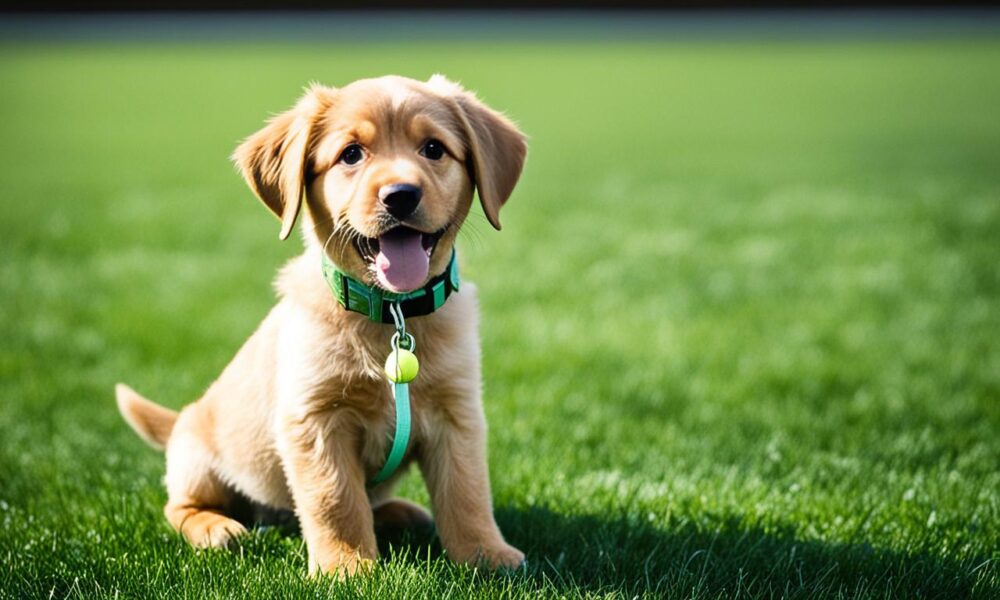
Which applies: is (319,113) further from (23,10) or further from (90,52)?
(23,10)

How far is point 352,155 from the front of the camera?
2945mm

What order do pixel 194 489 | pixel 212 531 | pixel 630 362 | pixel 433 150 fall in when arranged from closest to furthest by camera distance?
1. pixel 433 150
2. pixel 212 531
3. pixel 194 489
4. pixel 630 362

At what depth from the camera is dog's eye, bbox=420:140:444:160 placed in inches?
116

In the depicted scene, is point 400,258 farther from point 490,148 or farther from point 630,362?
point 630,362

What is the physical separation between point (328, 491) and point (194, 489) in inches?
28.3

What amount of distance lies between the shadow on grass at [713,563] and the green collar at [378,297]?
66 cm

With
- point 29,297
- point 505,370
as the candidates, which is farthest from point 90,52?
point 505,370

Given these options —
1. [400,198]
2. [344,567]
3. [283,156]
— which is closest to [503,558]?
[344,567]

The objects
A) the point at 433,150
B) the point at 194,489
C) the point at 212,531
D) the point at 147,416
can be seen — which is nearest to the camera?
the point at 433,150

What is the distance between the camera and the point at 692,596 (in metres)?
2.79

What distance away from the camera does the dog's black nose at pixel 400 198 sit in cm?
275

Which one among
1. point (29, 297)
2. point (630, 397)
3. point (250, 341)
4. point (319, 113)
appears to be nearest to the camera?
point (319, 113)

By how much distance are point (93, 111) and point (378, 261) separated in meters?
17.7

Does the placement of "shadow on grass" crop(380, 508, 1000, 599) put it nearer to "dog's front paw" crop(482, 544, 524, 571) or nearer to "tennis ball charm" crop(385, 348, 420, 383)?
"dog's front paw" crop(482, 544, 524, 571)
